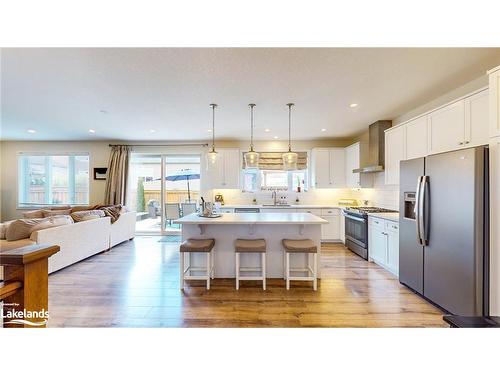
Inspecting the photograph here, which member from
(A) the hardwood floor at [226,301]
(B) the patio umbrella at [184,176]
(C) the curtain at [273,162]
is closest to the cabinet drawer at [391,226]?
(A) the hardwood floor at [226,301]

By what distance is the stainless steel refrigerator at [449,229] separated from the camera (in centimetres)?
205

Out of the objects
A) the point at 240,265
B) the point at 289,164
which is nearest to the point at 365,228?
the point at 289,164

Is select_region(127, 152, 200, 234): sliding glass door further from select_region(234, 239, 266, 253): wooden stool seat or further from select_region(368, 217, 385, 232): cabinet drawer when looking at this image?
select_region(368, 217, 385, 232): cabinet drawer

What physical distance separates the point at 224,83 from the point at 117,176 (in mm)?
4796

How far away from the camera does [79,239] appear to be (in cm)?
411

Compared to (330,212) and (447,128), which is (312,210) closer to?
(330,212)

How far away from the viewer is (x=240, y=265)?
3.33 meters

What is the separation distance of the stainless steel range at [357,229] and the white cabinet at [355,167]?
0.69 m

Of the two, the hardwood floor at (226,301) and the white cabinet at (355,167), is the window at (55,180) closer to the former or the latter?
the hardwood floor at (226,301)

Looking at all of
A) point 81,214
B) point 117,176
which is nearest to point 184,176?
point 117,176

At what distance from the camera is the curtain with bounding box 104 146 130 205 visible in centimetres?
619

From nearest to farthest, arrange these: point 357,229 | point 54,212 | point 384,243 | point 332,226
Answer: point 384,243 → point 357,229 → point 54,212 → point 332,226
